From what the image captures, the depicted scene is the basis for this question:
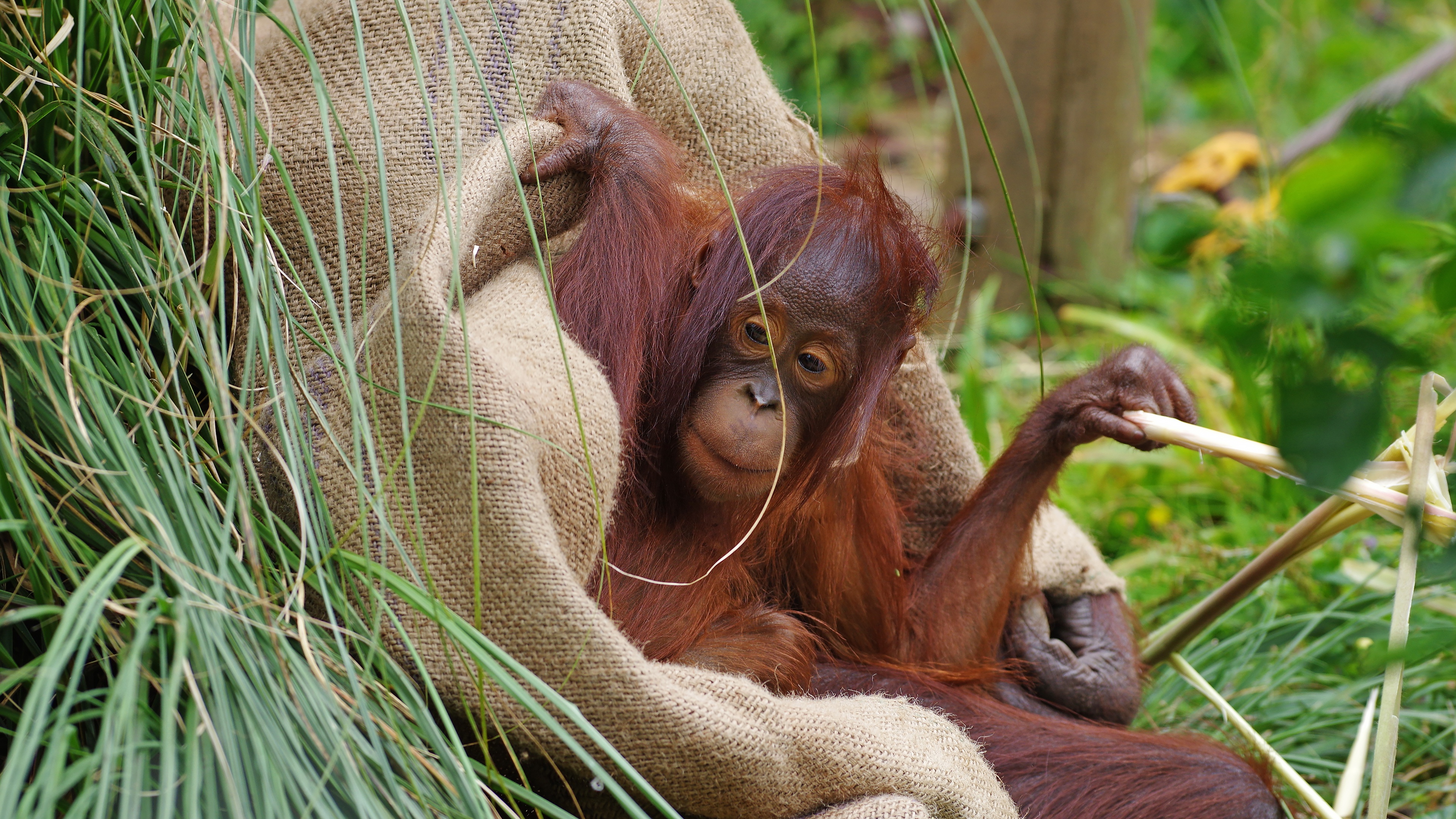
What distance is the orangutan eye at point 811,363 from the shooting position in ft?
5.59

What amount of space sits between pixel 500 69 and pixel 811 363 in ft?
2.11

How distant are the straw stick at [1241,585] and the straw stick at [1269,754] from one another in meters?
0.06

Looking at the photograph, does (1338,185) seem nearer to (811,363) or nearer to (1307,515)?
(811,363)

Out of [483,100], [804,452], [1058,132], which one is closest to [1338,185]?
[804,452]

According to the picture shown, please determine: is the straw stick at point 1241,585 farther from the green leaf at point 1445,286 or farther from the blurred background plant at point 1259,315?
the green leaf at point 1445,286

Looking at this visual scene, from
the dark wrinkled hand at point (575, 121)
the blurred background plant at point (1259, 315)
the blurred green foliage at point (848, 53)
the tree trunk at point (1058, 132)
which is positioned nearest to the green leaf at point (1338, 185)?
the blurred background plant at point (1259, 315)

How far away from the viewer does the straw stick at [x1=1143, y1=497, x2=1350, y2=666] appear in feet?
5.58

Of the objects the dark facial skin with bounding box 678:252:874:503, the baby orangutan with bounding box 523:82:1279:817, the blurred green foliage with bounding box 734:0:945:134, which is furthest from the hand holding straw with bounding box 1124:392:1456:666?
the blurred green foliage with bounding box 734:0:945:134

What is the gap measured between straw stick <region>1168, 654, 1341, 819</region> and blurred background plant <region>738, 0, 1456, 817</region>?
0.27m

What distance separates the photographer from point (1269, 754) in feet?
5.87

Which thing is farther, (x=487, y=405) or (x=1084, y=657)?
(x=1084, y=657)

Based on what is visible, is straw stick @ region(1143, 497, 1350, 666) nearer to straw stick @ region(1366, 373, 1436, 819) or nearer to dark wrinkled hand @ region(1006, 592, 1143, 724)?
dark wrinkled hand @ region(1006, 592, 1143, 724)

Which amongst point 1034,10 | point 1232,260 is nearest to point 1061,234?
point 1034,10

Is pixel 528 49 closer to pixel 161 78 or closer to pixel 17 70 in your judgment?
pixel 161 78
